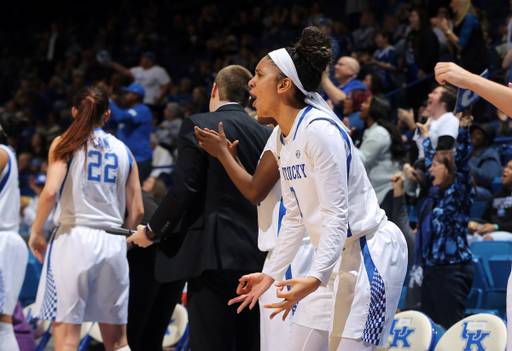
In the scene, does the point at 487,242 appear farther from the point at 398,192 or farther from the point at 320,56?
the point at 320,56

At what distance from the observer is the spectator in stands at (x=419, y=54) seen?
287 inches

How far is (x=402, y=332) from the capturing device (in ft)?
12.1

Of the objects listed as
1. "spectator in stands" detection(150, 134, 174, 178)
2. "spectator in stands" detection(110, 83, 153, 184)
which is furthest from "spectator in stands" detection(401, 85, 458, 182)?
"spectator in stands" detection(150, 134, 174, 178)

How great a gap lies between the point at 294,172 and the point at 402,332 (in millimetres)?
1956

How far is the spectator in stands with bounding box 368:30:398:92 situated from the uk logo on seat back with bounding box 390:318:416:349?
477 centimetres

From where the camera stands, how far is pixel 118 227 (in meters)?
3.54

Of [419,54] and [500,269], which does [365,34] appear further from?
[500,269]

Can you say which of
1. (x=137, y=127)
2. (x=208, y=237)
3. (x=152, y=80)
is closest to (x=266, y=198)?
(x=208, y=237)

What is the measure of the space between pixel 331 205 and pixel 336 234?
10 cm

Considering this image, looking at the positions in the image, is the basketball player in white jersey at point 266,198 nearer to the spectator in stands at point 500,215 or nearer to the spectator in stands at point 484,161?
the spectator in stands at point 500,215

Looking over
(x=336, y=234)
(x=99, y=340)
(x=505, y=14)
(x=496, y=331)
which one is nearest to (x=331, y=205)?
(x=336, y=234)

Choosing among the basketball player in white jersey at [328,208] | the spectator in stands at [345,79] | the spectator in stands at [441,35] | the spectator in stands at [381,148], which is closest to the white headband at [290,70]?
the basketball player in white jersey at [328,208]

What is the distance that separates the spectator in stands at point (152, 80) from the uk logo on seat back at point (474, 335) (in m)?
7.75

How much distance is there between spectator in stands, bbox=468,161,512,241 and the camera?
5074 millimetres
